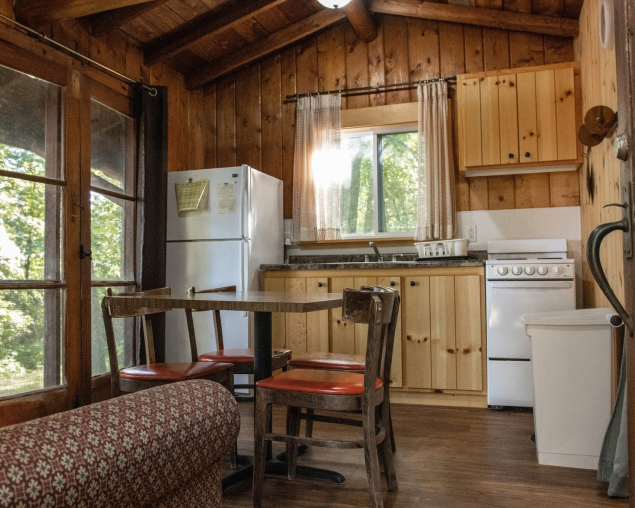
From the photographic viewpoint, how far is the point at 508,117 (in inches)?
150

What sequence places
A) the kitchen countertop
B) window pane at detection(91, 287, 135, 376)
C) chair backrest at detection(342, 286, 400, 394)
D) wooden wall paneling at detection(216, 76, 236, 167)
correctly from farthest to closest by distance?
wooden wall paneling at detection(216, 76, 236, 167) → the kitchen countertop → window pane at detection(91, 287, 135, 376) → chair backrest at detection(342, 286, 400, 394)

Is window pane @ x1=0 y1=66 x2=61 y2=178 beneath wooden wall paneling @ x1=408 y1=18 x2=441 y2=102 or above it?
beneath

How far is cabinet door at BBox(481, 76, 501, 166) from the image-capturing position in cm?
382

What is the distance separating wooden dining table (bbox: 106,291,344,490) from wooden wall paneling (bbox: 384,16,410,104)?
8.94 feet

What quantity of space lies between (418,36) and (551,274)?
2.21m

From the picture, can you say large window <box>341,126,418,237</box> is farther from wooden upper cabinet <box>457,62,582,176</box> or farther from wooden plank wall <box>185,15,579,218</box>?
wooden upper cabinet <box>457,62,582,176</box>

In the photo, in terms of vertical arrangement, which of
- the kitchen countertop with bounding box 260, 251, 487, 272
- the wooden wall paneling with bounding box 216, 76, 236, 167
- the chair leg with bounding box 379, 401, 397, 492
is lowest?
the chair leg with bounding box 379, 401, 397, 492

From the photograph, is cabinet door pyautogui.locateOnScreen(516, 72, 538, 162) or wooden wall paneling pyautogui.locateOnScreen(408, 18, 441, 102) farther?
wooden wall paneling pyautogui.locateOnScreen(408, 18, 441, 102)

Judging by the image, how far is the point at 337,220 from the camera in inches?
174

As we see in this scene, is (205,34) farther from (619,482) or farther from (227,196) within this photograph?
(619,482)

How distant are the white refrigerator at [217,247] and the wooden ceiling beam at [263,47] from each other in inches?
44.7

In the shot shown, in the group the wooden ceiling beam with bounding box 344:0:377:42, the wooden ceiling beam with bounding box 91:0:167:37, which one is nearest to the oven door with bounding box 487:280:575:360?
the wooden ceiling beam with bounding box 344:0:377:42

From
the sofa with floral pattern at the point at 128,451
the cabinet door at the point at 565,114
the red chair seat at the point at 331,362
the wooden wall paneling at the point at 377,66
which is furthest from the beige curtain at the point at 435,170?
the sofa with floral pattern at the point at 128,451

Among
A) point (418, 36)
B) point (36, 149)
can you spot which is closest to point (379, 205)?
point (418, 36)
